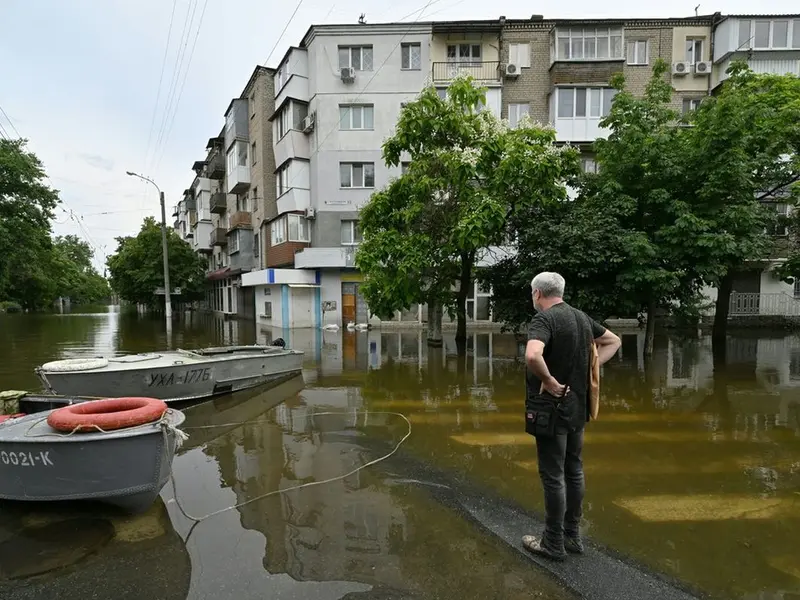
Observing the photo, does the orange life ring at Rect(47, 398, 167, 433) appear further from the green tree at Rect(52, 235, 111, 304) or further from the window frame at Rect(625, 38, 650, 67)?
the green tree at Rect(52, 235, 111, 304)

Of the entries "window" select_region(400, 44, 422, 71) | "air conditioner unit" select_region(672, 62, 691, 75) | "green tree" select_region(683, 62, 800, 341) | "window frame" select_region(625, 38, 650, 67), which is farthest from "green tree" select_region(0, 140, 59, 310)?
"air conditioner unit" select_region(672, 62, 691, 75)

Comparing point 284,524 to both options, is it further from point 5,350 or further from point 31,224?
point 31,224

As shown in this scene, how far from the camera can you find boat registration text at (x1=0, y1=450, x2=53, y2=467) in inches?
158

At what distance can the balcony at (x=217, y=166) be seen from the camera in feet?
121

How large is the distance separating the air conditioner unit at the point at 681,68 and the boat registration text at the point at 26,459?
27.1m

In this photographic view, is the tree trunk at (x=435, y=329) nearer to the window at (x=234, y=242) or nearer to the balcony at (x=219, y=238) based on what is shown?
the window at (x=234, y=242)

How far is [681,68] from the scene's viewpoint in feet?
73.2

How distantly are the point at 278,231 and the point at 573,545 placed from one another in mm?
23073

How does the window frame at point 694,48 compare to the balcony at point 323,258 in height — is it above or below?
above

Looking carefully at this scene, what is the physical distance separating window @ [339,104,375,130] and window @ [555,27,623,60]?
9.09m

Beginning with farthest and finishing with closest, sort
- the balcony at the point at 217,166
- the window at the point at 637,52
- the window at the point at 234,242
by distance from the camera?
the balcony at the point at 217,166, the window at the point at 234,242, the window at the point at 637,52

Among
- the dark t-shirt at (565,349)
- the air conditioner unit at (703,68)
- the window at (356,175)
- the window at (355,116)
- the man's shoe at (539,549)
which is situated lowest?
the man's shoe at (539,549)

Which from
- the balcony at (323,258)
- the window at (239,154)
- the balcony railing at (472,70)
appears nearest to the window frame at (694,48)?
the balcony railing at (472,70)

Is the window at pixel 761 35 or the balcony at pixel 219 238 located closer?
the window at pixel 761 35
